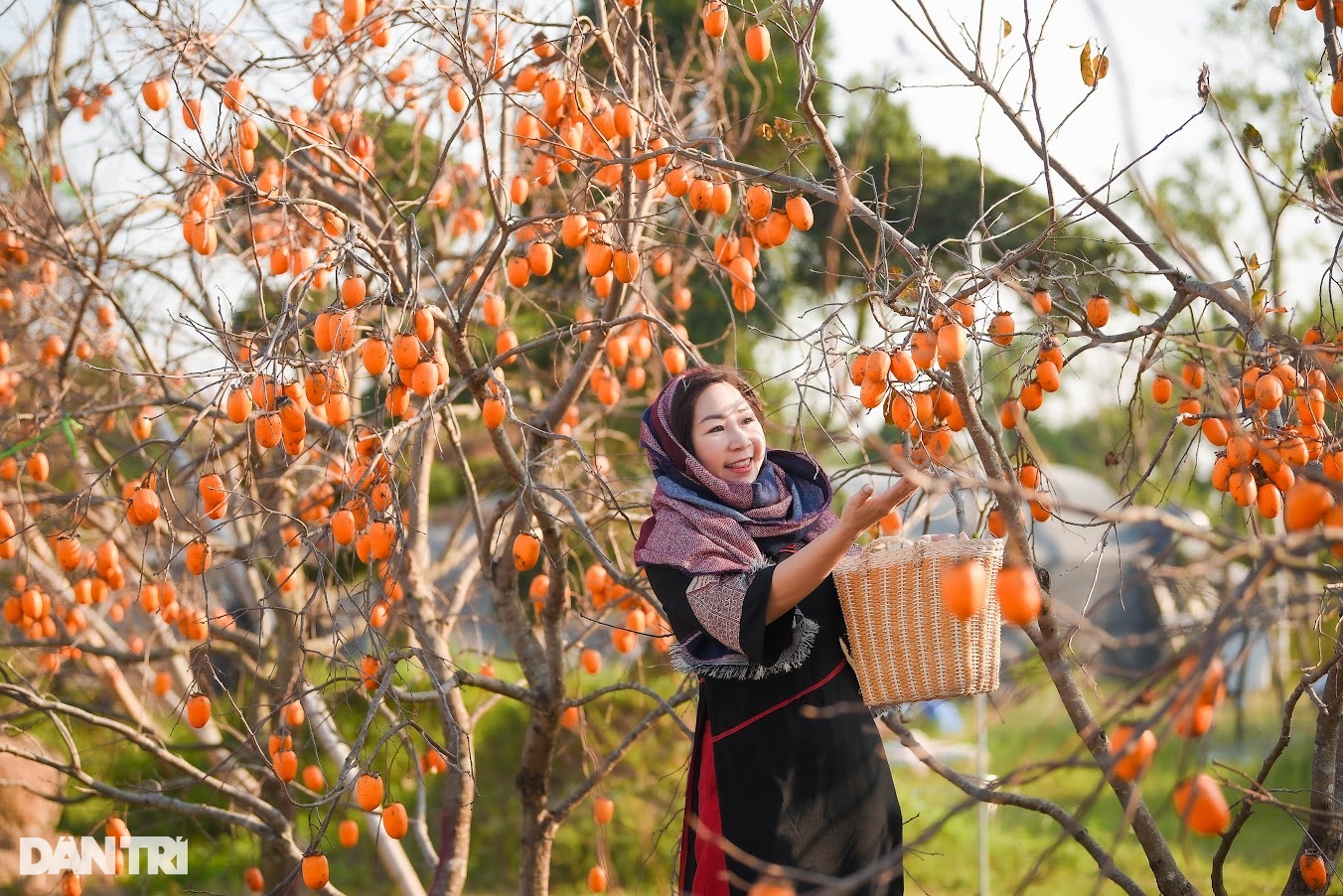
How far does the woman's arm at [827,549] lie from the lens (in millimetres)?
1641

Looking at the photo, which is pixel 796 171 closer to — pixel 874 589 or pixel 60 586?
pixel 60 586

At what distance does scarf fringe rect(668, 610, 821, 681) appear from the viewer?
1898 mm

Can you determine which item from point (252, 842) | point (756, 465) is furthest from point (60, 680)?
point (756, 465)

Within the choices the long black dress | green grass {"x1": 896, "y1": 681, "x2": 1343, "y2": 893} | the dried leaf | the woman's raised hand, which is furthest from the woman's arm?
green grass {"x1": 896, "y1": 681, "x2": 1343, "y2": 893}

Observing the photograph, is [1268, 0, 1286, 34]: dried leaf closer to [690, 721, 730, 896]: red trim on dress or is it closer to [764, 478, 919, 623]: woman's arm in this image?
[764, 478, 919, 623]: woman's arm

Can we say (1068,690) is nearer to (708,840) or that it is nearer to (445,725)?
(708,840)

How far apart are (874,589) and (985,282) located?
56cm

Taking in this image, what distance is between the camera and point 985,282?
1.99m

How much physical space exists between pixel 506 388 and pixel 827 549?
0.87 metres

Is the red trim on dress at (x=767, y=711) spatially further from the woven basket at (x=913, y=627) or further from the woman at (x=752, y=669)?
Result: the woven basket at (x=913, y=627)

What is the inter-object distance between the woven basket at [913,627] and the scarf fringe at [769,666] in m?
0.09

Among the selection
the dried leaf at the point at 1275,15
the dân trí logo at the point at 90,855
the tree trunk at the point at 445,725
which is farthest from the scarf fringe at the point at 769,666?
the dân trí logo at the point at 90,855

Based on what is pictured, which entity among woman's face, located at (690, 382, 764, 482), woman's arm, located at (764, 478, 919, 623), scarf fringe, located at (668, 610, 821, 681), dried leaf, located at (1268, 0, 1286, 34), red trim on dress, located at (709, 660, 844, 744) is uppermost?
dried leaf, located at (1268, 0, 1286, 34)

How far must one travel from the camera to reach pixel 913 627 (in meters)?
1.77
